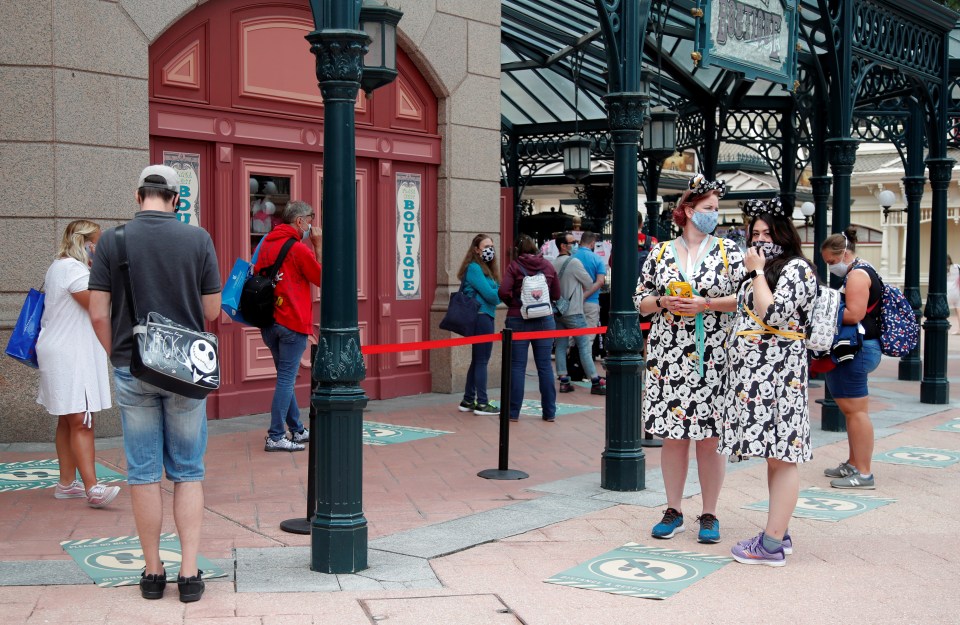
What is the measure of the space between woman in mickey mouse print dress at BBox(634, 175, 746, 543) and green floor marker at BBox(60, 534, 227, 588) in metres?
2.40

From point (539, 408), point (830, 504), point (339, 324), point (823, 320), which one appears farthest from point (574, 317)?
point (339, 324)

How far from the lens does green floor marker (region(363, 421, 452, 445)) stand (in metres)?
8.98

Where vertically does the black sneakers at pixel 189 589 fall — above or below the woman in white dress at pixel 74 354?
below

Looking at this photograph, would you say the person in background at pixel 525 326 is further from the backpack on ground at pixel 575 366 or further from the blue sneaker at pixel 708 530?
the blue sneaker at pixel 708 530

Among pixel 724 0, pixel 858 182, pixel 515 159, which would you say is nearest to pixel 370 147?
pixel 724 0

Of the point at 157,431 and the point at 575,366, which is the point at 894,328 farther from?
the point at 575,366

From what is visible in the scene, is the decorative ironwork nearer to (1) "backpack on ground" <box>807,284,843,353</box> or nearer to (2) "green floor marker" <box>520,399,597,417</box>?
(2) "green floor marker" <box>520,399,597,417</box>

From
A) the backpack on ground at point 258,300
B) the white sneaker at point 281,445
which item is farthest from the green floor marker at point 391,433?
the backpack on ground at point 258,300

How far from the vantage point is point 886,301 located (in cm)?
802

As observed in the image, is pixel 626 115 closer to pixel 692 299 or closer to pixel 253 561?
Answer: pixel 692 299

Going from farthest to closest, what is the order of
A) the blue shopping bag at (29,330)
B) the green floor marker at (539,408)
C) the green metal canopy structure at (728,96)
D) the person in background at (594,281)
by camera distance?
the person in background at (594,281)
the green floor marker at (539,408)
the green metal canopy structure at (728,96)
the blue shopping bag at (29,330)

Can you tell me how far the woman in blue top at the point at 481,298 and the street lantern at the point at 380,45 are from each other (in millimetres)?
2830

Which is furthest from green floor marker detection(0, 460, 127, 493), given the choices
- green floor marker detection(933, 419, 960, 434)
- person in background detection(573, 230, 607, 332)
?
green floor marker detection(933, 419, 960, 434)

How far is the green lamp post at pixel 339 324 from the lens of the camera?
520 centimetres
